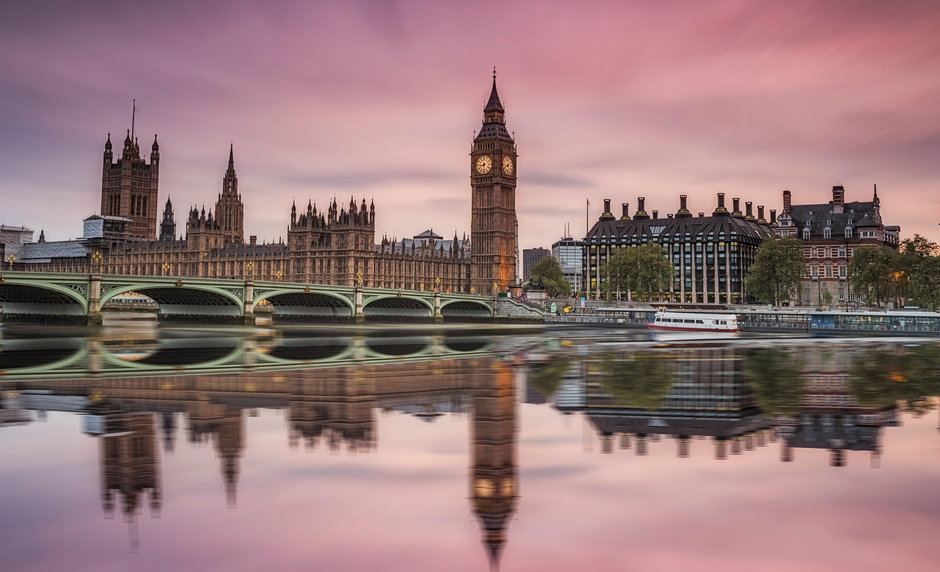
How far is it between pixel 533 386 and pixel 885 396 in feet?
29.4

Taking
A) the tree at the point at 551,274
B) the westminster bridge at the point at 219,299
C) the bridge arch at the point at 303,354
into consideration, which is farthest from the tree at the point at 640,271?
the bridge arch at the point at 303,354

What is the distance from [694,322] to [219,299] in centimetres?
5429

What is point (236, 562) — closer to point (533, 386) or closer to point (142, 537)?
point (142, 537)

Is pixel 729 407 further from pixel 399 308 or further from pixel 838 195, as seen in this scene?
pixel 838 195

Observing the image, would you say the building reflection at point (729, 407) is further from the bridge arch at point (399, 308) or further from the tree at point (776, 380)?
the bridge arch at point (399, 308)

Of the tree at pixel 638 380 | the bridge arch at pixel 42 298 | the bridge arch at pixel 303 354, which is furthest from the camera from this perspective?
the bridge arch at pixel 42 298

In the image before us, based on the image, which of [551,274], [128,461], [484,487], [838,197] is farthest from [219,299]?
[838,197]

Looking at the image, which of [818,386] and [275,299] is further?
[275,299]

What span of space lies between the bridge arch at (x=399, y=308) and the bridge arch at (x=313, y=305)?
14.3ft

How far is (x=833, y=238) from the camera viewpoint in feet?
427

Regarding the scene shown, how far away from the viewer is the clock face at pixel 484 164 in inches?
6427

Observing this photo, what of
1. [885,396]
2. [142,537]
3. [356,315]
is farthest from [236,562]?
[356,315]

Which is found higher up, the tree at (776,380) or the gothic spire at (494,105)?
the gothic spire at (494,105)

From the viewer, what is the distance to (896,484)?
10.4 metres
